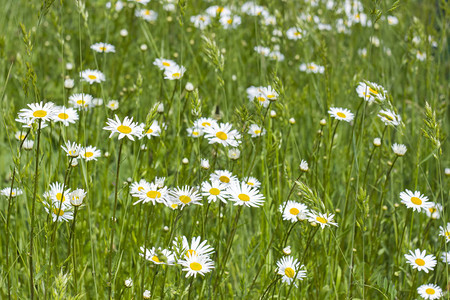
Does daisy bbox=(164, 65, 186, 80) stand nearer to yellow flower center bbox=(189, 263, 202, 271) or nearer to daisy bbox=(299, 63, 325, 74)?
daisy bbox=(299, 63, 325, 74)

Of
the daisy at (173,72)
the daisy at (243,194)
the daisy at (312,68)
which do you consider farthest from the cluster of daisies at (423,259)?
the daisy at (173,72)

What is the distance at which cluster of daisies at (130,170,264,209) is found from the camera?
4.83ft

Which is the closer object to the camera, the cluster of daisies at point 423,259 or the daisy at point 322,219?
the daisy at point 322,219

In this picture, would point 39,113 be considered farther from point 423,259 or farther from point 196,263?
point 423,259

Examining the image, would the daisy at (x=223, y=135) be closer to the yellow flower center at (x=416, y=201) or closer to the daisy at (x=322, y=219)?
the daisy at (x=322, y=219)

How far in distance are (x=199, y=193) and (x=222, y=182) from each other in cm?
12

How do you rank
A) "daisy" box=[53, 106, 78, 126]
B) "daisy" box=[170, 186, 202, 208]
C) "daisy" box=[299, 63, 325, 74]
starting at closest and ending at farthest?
"daisy" box=[170, 186, 202, 208]
"daisy" box=[53, 106, 78, 126]
"daisy" box=[299, 63, 325, 74]

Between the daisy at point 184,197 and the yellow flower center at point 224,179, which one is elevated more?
the yellow flower center at point 224,179

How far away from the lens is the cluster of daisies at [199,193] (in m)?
1.47

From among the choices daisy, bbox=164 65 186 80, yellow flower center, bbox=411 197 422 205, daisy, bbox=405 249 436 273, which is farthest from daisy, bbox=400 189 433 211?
daisy, bbox=164 65 186 80

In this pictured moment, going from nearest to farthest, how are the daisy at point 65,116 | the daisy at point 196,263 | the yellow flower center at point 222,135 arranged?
the daisy at point 196,263, the daisy at point 65,116, the yellow flower center at point 222,135

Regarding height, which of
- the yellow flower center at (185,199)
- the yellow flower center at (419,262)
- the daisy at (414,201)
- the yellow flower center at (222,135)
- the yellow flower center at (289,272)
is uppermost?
the yellow flower center at (222,135)

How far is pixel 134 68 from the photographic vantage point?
3.54 metres

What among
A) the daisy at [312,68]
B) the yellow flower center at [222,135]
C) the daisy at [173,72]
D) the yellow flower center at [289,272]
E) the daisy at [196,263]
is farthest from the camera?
the daisy at [312,68]
